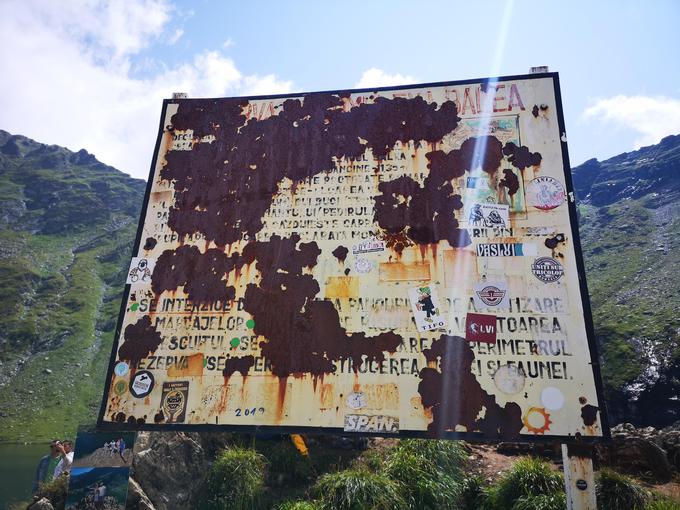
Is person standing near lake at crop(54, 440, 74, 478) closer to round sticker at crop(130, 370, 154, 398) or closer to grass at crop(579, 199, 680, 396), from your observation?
round sticker at crop(130, 370, 154, 398)

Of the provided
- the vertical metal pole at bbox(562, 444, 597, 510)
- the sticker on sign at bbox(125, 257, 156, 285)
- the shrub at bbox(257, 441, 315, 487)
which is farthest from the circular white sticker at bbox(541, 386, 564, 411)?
the shrub at bbox(257, 441, 315, 487)

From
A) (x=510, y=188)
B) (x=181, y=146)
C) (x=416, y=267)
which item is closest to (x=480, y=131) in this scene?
(x=510, y=188)

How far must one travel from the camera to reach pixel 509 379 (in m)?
4.88

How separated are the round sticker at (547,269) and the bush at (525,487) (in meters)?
4.05

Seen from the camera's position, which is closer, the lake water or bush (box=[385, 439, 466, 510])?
bush (box=[385, 439, 466, 510])

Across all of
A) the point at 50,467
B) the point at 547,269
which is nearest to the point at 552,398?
the point at 547,269

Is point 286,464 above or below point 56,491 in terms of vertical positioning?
above

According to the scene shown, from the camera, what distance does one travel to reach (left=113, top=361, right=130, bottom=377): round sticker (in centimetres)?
550

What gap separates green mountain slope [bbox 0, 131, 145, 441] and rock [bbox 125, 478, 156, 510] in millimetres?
64521

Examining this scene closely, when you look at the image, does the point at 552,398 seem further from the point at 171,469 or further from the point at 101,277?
the point at 101,277

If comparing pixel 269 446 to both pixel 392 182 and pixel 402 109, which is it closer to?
Answer: pixel 392 182

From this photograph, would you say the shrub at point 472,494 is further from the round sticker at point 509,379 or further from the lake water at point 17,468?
the lake water at point 17,468

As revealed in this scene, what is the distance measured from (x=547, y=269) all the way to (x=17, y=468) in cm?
5629

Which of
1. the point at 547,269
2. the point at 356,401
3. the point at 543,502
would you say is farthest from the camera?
the point at 543,502
